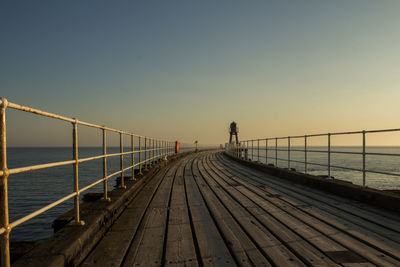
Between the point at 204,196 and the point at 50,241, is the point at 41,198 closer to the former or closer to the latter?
the point at 204,196

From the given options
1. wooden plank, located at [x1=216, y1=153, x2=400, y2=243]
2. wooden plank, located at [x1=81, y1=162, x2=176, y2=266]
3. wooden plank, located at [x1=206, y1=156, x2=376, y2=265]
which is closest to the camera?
wooden plank, located at [x1=81, y1=162, x2=176, y2=266]

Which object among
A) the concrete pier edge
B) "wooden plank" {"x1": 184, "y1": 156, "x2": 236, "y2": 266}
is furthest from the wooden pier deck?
the concrete pier edge

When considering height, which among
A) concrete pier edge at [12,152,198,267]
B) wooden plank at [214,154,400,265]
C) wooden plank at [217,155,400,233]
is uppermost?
concrete pier edge at [12,152,198,267]

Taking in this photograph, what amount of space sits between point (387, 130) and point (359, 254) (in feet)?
10.3

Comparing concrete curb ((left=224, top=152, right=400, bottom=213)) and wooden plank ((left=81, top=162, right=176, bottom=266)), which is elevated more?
concrete curb ((left=224, top=152, right=400, bottom=213))

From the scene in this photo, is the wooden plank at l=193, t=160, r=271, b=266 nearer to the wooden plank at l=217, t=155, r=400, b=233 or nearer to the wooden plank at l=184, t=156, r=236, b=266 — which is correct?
the wooden plank at l=184, t=156, r=236, b=266

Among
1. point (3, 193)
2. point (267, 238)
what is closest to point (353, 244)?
point (267, 238)

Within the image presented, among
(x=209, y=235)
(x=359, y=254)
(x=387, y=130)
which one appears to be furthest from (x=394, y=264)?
(x=387, y=130)

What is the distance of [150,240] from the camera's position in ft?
9.64

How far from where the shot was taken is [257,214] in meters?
3.96

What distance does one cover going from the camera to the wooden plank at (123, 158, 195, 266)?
244cm

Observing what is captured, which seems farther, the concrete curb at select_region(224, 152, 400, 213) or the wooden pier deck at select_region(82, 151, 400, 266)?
the concrete curb at select_region(224, 152, 400, 213)

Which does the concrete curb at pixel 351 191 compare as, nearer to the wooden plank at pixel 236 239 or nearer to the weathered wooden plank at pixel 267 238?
the weathered wooden plank at pixel 267 238

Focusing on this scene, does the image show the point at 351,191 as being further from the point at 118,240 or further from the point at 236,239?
the point at 118,240
